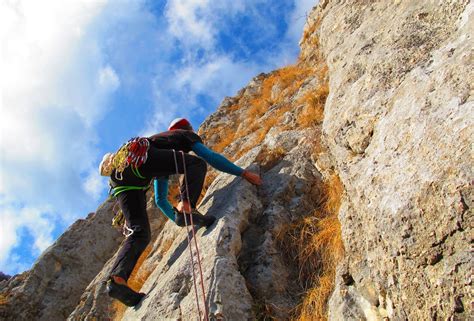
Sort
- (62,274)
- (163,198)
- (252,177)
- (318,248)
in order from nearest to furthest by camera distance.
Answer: (318,248) → (252,177) → (163,198) → (62,274)

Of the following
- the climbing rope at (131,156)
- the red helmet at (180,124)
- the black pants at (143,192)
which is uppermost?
the red helmet at (180,124)

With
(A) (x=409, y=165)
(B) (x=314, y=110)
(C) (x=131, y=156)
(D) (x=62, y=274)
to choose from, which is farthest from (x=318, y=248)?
(D) (x=62, y=274)

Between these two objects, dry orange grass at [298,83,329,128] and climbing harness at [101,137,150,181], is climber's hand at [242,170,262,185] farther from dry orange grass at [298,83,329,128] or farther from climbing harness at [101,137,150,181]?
dry orange grass at [298,83,329,128]

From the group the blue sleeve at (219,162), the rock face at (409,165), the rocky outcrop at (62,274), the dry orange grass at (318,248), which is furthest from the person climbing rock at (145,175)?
the rocky outcrop at (62,274)

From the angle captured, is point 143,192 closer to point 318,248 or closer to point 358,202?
point 318,248

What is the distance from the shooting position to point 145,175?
578 centimetres

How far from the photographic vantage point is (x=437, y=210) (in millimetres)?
2920

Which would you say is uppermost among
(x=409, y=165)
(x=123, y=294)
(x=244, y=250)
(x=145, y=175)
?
(x=145, y=175)

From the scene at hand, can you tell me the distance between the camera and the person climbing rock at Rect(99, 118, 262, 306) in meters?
5.55

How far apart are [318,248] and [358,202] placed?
1267mm

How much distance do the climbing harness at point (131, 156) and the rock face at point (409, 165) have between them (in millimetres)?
2314

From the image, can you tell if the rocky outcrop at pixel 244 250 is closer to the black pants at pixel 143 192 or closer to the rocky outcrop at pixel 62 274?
the black pants at pixel 143 192

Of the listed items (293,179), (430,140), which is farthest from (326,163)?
(430,140)

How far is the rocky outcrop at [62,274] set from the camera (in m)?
9.24
